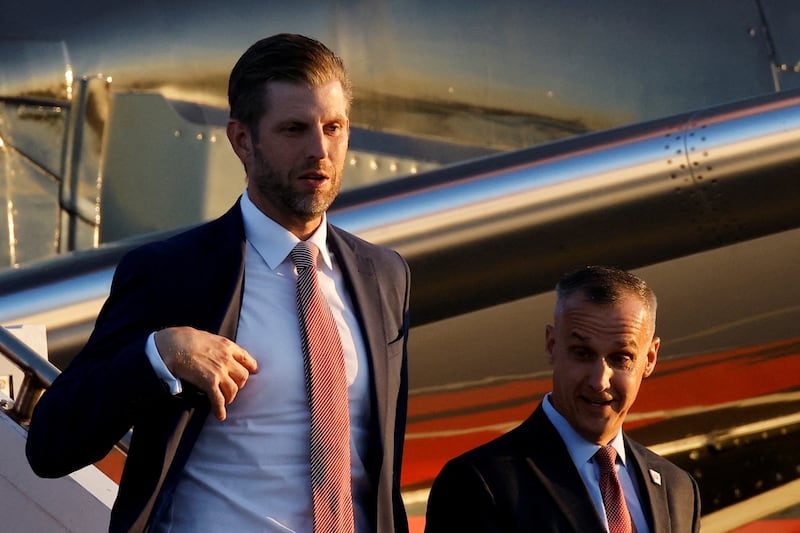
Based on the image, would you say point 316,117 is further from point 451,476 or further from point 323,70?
point 451,476

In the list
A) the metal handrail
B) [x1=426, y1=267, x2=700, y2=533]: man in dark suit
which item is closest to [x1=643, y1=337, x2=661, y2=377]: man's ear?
[x1=426, y1=267, x2=700, y2=533]: man in dark suit

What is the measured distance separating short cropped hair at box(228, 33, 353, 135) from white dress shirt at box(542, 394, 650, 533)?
69 cm

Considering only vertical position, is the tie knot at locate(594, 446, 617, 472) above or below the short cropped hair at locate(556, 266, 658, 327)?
below

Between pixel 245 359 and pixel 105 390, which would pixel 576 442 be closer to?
pixel 245 359

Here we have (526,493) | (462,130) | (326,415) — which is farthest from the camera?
(462,130)

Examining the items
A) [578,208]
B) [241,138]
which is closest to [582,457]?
[241,138]

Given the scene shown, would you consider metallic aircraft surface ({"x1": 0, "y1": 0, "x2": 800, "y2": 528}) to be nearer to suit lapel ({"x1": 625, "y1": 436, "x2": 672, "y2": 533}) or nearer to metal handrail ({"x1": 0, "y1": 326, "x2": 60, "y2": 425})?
metal handrail ({"x1": 0, "y1": 326, "x2": 60, "y2": 425})

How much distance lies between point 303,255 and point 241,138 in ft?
0.74

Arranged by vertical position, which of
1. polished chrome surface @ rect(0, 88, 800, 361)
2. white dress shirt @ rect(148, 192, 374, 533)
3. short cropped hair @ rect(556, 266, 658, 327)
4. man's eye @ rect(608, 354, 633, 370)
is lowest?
white dress shirt @ rect(148, 192, 374, 533)

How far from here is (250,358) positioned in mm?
2051

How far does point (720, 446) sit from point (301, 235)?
15.0 ft

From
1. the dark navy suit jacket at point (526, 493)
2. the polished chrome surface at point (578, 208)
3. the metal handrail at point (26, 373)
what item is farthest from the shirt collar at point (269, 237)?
the polished chrome surface at point (578, 208)

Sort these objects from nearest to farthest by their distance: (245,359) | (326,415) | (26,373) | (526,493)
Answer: (245,359) → (326,415) → (526,493) → (26,373)

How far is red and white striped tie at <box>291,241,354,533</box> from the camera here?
2154mm
